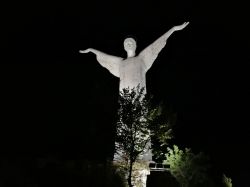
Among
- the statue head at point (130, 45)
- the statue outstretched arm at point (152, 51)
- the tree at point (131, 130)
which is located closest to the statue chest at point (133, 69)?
the statue outstretched arm at point (152, 51)

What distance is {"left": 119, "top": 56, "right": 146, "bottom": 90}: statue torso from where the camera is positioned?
19906mm

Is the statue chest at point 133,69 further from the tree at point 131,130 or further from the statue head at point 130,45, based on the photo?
the tree at point 131,130

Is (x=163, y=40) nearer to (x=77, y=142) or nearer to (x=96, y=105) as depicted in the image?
(x=96, y=105)

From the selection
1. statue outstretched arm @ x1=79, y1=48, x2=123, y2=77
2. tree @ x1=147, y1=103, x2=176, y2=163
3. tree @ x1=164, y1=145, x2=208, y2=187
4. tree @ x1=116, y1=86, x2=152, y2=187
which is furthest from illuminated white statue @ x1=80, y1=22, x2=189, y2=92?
tree @ x1=164, y1=145, x2=208, y2=187

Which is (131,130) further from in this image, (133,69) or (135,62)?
(135,62)

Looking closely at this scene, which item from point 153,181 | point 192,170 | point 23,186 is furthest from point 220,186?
point 23,186

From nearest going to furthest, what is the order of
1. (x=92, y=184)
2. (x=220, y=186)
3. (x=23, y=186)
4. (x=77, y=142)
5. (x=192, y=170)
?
(x=92, y=184)
(x=23, y=186)
(x=192, y=170)
(x=220, y=186)
(x=77, y=142)

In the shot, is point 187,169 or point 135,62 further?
point 135,62

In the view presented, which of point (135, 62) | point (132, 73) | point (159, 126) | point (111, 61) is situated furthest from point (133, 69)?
point (159, 126)

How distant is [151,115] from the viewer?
17234mm

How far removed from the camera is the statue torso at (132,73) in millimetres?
19906

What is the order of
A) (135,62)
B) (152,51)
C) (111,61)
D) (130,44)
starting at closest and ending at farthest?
(135,62)
(152,51)
(130,44)
(111,61)

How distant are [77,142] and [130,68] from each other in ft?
25.3

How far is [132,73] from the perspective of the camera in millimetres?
20000
